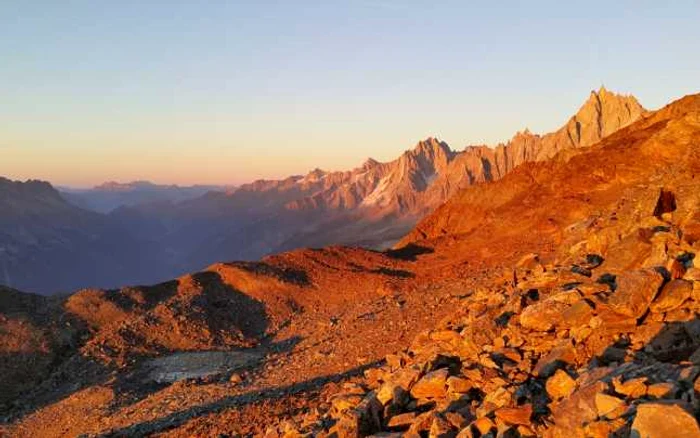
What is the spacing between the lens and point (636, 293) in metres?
8.98

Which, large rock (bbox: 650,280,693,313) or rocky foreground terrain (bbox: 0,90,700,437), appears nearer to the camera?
rocky foreground terrain (bbox: 0,90,700,437)

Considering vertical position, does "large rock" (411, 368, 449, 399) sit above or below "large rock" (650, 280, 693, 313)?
below

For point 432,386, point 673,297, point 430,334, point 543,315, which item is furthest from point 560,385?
point 430,334

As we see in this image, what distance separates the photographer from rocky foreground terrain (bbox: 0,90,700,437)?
7.71 m

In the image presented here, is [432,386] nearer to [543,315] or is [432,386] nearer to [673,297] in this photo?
[543,315]

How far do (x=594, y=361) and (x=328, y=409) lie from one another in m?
5.03

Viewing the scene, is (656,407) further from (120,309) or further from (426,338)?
(120,309)

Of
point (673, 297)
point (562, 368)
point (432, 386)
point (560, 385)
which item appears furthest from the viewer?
point (432, 386)

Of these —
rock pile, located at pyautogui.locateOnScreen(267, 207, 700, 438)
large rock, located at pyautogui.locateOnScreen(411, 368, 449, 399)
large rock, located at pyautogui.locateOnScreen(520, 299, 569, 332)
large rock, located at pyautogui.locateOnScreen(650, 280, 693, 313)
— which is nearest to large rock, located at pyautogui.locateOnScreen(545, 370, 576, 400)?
rock pile, located at pyautogui.locateOnScreen(267, 207, 700, 438)

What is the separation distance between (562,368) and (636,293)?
1781 mm

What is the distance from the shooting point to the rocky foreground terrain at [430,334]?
7715 millimetres

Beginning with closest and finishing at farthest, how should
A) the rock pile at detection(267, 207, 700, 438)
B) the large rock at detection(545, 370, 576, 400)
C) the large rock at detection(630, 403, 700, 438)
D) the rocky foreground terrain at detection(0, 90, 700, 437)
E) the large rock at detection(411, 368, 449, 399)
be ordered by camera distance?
1. the large rock at detection(630, 403, 700, 438)
2. the rock pile at detection(267, 207, 700, 438)
3. the large rock at detection(545, 370, 576, 400)
4. the rocky foreground terrain at detection(0, 90, 700, 437)
5. the large rock at detection(411, 368, 449, 399)

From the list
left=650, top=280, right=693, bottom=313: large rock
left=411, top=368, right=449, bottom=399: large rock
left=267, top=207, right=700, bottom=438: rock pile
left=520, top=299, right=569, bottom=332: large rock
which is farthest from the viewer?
left=520, top=299, right=569, bottom=332: large rock

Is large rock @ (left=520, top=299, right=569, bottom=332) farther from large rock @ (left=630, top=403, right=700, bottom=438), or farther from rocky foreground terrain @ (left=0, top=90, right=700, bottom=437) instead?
large rock @ (left=630, top=403, right=700, bottom=438)
